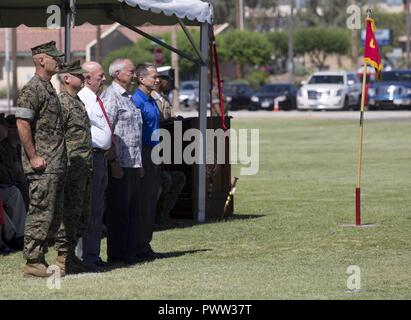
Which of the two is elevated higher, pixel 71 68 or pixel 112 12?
pixel 112 12

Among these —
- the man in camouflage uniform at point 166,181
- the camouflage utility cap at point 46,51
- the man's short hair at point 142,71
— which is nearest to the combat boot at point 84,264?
the camouflage utility cap at point 46,51

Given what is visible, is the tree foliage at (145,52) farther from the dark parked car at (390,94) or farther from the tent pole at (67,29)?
the tent pole at (67,29)

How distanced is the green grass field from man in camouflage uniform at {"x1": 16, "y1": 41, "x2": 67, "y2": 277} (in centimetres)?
54

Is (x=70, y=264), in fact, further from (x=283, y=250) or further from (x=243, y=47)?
(x=243, y=47)

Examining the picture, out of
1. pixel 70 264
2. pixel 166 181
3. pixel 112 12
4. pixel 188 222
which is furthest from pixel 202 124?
pixel 70 264

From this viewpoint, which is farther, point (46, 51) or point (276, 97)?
point (276, 97)

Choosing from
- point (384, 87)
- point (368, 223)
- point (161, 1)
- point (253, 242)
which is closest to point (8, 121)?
point (161, 1)

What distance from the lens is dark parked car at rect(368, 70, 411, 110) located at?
52.8 m

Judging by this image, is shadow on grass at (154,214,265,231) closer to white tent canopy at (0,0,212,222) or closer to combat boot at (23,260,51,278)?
white tent canopy at (0,0,212,222)

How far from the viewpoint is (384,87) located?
53156 millimetres

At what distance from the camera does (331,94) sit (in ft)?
175

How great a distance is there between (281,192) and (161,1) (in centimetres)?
655

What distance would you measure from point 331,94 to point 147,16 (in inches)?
1479

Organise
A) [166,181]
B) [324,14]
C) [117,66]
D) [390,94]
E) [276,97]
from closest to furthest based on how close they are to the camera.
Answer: [117,66] → [166,181] → [390,94] → [276,97] → [324,14]
